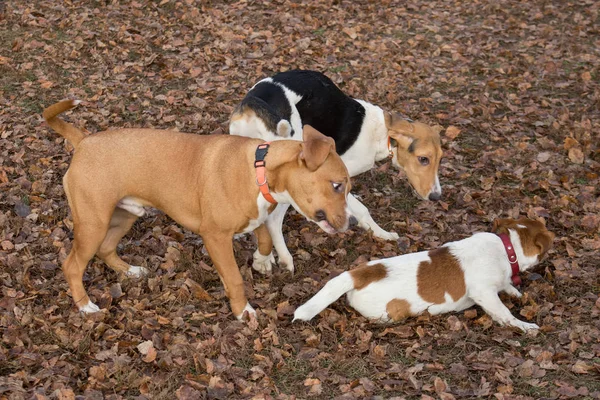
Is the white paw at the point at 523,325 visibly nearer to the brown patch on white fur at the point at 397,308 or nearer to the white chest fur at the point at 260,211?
the brown patch on white fur at the point at 397,308

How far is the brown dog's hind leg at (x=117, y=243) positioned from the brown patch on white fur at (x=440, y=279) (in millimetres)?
2684

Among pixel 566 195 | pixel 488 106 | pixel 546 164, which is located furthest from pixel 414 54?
pixel 566 195

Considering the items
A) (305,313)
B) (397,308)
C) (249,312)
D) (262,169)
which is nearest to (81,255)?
(249,312)

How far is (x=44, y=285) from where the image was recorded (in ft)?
21.0

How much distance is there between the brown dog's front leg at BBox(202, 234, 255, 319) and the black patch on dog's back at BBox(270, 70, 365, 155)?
7.30ft

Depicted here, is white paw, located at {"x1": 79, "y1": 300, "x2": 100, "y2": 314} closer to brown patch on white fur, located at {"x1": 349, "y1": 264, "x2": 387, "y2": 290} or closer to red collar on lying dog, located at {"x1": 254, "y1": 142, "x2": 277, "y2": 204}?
red collar on lying dog, located at {"x1": 254, "y1": 142, "x2": 277, "y2": 204}

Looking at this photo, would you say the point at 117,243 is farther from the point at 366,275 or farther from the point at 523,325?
the point at 523,325

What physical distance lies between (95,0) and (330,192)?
869 cm

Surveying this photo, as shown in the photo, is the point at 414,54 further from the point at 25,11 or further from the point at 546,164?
the point at 25,11

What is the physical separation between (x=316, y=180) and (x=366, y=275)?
1.07 metres

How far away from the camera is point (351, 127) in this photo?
7.73 meters

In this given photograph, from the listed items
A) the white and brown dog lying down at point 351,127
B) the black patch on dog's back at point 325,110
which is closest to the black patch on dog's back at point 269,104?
the white and brown dog lying down at point 351,127

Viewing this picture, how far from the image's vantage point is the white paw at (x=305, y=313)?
19.1 feet

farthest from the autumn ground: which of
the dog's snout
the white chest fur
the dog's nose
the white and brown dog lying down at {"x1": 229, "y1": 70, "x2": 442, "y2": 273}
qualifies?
the dog's snout
